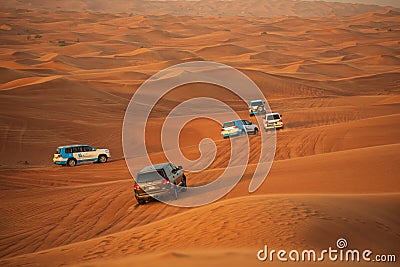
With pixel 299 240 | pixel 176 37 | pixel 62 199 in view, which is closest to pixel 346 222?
pixel 299 240

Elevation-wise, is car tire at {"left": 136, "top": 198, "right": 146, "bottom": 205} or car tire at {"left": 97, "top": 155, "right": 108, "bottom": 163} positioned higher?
car tire at {"left": 97, "top": 155, "right": 108, "bottom": 163}

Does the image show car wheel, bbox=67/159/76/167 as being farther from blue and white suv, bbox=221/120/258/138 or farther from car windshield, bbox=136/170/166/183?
car windshield, bbox=136/170/166/183

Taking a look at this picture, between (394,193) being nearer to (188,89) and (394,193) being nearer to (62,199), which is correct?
(62,199)

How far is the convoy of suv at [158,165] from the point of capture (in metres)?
16.0

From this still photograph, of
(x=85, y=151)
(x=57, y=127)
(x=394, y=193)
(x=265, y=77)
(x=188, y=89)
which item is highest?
(x=265, y=77)

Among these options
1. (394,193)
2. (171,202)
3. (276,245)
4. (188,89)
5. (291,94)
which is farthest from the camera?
(291,94)

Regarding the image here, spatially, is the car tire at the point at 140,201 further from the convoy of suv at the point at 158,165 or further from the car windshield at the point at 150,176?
the car windshield at the point at 150,176

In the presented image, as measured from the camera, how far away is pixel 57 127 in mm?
32781

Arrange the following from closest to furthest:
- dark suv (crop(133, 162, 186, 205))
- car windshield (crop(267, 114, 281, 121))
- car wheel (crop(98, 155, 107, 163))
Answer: dark suv (crop(133, 162, 186, 205)) < car wheel (crop(98, 155, 107, 163)) < car windshield (crop(267, 114, 281, 121))

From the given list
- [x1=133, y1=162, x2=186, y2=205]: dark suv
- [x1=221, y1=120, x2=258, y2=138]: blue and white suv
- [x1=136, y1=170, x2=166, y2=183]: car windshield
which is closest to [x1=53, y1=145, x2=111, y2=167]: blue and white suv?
[x1=221, y1=120, x2=258, y2=138]: blue and white suv

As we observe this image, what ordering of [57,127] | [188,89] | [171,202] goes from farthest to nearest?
[188,89], [57,127], [171,202]

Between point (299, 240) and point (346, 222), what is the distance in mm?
1750

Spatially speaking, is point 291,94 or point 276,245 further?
point 291,94

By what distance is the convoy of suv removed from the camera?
16.0m
